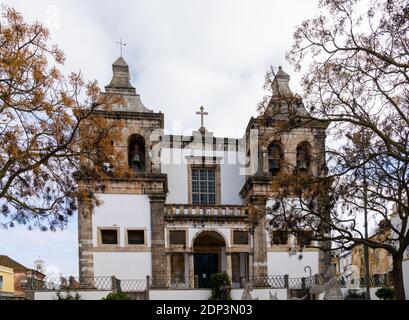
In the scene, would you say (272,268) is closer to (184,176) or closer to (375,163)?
(184,176)

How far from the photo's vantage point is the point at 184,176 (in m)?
29.6

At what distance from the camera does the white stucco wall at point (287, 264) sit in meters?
26.1

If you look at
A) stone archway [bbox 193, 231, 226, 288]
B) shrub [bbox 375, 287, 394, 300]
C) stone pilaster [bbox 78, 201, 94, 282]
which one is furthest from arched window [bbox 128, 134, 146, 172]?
shrub [bbox 375, 287, 394, 300]

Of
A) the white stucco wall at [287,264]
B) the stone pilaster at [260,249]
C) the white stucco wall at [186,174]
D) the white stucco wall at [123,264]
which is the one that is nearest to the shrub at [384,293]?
the white stucco wall at [287,264]

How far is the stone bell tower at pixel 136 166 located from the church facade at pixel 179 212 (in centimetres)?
6

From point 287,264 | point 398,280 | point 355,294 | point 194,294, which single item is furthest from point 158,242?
point 398,280

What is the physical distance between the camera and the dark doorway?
2789 cm

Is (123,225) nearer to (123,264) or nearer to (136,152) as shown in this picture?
(123,264)

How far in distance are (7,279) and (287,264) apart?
35943 millimetres

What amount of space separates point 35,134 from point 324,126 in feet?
27.1

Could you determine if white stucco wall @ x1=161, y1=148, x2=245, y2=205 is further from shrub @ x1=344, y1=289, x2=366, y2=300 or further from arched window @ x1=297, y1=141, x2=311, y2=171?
arched window @ x1=297, y1=141, x2=311, y2=171

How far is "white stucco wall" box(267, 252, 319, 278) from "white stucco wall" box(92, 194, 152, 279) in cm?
718

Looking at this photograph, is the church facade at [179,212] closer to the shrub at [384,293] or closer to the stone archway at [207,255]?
the stone archway at [207,255]

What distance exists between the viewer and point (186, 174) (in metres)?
29.7
